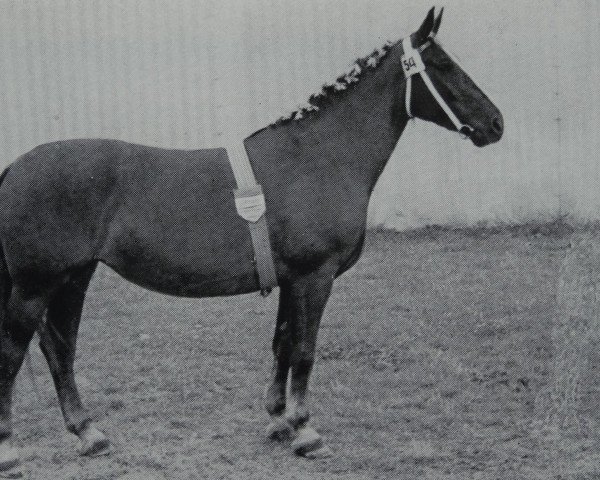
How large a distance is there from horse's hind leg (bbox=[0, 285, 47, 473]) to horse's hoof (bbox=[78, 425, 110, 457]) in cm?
39

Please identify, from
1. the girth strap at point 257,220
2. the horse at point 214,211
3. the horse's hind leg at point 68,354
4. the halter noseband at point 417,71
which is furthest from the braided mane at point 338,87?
the horse's hind leg at point 68,354

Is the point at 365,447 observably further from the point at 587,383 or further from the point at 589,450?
the point at 587,383

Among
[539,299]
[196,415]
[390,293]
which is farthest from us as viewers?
[390,293]

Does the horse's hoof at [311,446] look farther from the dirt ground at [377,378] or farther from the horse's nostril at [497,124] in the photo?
the horse's nostril at [497,124]

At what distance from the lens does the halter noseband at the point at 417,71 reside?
4457 mm

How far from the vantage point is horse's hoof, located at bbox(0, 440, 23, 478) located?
4.35m

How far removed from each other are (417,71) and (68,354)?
2.72 m

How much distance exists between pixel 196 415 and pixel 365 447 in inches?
50.3

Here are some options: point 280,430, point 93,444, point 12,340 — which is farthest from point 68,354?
point 280,430

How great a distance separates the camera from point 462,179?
9812mm

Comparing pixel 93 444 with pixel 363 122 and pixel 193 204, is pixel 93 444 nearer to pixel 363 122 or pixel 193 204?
pixel 193 204

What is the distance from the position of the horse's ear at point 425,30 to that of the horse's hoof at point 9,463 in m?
3.37

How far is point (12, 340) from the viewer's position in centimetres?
430

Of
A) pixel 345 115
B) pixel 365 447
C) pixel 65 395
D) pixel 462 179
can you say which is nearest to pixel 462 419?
pixel 365 447
